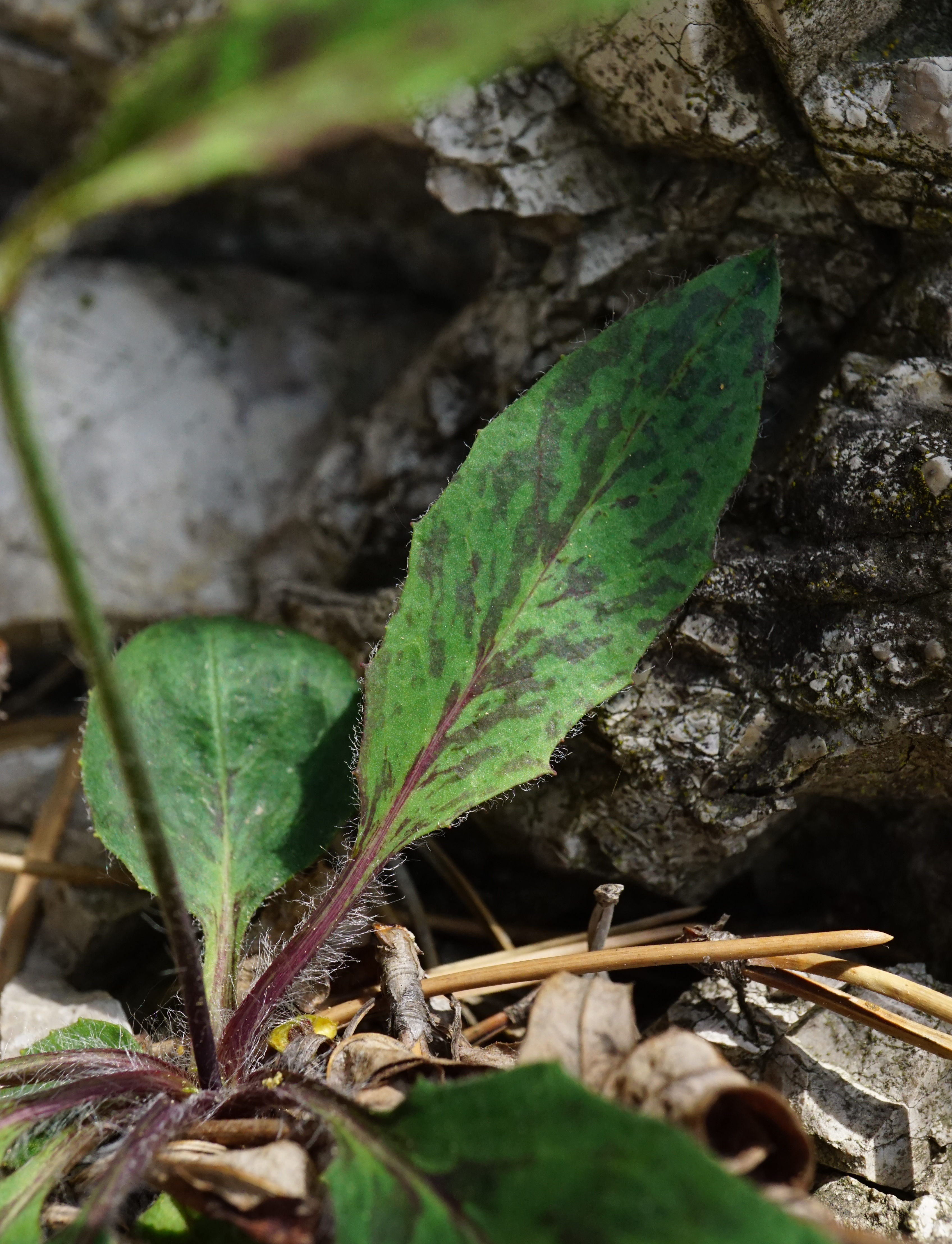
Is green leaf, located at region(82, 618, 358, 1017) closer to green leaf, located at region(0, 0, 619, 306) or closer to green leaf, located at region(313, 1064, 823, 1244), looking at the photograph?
green leaf, located at region(313, 1064, 823, 1244)

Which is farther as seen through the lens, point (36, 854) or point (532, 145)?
point (36, 854)

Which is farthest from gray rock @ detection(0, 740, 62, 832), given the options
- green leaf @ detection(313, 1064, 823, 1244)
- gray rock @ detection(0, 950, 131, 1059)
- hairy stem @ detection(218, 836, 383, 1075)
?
green leaf @ detection(313, 1064, 823, 1244)

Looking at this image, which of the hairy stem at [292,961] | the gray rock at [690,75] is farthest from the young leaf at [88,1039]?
the gray rock at [690,75]

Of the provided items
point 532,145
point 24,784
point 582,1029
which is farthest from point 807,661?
point 24,784

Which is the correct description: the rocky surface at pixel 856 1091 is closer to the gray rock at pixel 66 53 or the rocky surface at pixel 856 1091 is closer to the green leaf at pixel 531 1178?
the green leaf at pixel 531 1178

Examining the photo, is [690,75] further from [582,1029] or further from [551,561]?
[582,1029]

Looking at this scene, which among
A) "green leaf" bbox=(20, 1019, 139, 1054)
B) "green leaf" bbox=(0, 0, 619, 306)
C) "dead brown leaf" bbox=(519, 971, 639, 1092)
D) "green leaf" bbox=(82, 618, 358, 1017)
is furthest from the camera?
"green leaf" bbox=(82, 618, 358, 1017)
